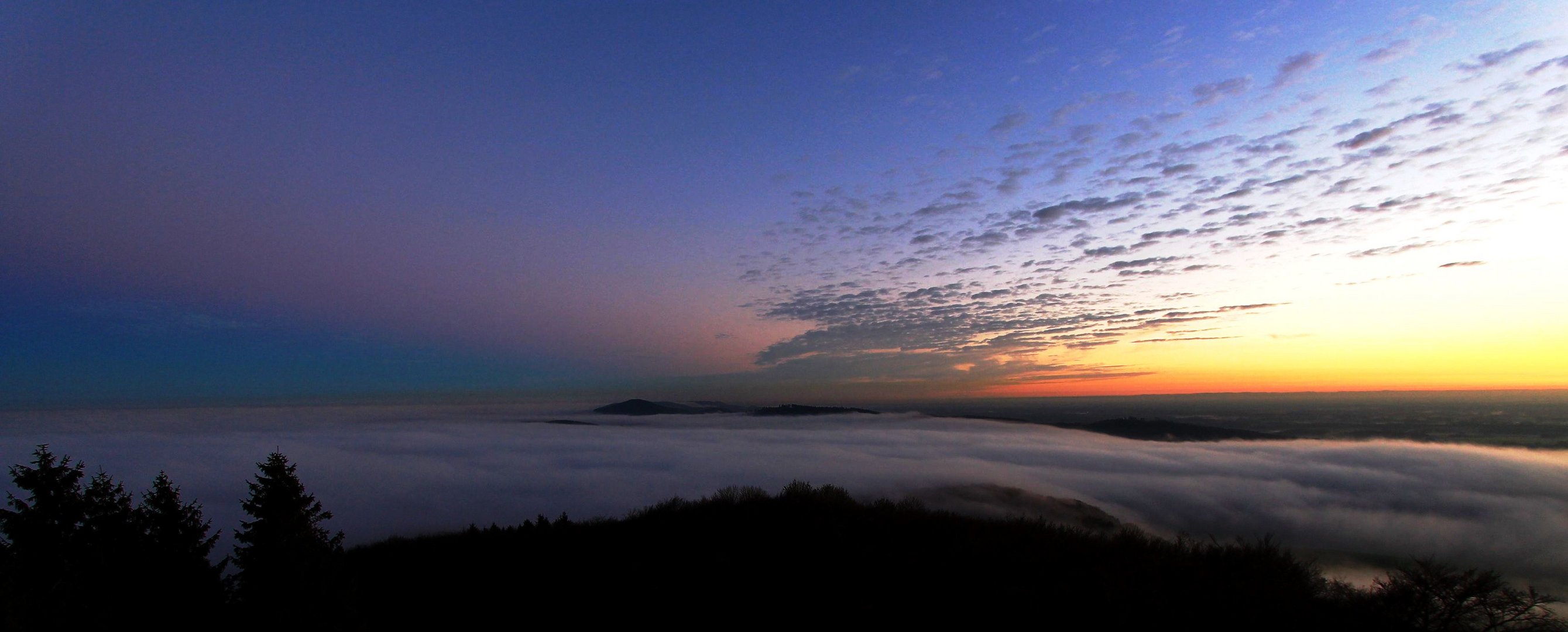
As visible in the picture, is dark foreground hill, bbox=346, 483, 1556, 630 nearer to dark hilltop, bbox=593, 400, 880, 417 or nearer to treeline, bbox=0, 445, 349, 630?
treeline, bbox=0, 445, 349, 630

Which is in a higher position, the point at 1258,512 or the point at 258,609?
the point at 258,609

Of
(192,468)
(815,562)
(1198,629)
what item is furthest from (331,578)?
(192,468)

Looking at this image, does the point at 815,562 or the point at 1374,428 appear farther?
the point at 1374,428

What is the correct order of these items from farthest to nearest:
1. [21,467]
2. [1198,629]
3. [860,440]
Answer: [860,440]
[21,467]
[1198,629]

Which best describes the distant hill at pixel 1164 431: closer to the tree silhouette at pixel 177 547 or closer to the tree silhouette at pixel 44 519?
the tree silhouette at pixel 177 547

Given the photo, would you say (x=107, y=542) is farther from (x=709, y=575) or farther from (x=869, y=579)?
(x=869, y=579)

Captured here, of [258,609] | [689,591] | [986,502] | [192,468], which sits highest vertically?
[689,591]

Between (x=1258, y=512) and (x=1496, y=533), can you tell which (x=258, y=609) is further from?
(x=1496, y=533)

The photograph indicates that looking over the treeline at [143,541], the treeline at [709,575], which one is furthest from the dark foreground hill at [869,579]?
the treeline at [143,541]
